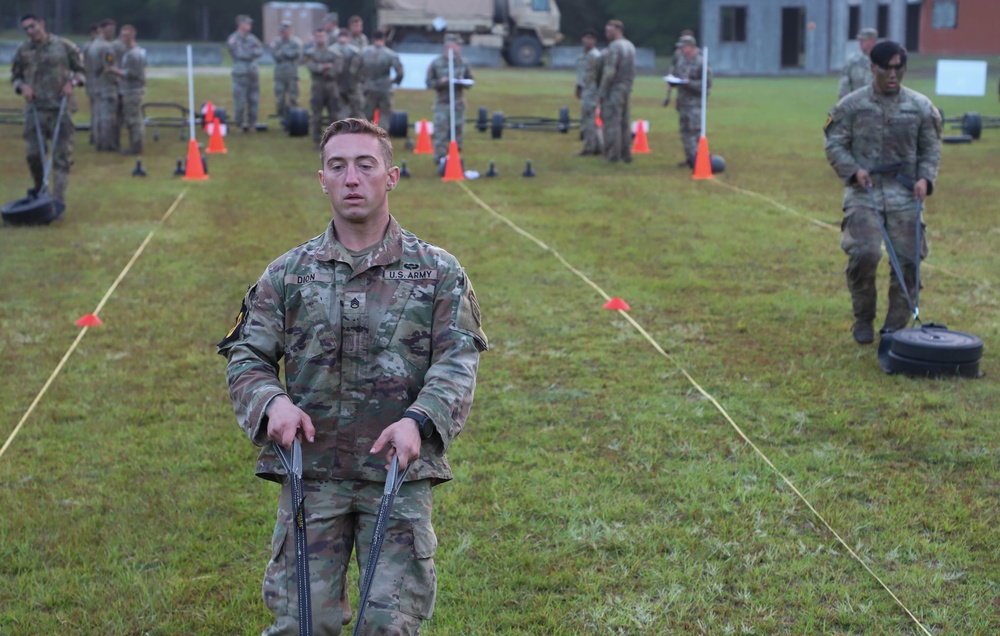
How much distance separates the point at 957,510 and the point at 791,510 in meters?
0.81

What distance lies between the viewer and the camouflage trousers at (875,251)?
882 cm

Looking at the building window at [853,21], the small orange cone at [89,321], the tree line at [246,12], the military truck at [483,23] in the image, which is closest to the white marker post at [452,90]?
the small orange cone at [89,321]

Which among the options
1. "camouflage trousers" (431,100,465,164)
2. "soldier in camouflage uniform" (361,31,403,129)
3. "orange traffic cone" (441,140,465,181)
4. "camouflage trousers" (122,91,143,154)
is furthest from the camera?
"soldier in camouflage uniform" (361,31,403,129)

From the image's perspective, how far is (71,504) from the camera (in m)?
6.09

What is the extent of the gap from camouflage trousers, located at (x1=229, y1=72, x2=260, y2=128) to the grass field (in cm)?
1301

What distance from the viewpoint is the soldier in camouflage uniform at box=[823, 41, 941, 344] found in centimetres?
869

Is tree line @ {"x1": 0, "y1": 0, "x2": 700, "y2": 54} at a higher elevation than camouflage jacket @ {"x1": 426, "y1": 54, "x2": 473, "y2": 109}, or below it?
higher

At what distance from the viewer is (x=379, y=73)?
23.6m

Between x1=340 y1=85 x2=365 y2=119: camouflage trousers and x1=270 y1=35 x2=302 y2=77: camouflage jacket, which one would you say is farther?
x1=270 y1=35 x2=302 y2=77: camouflage jacket

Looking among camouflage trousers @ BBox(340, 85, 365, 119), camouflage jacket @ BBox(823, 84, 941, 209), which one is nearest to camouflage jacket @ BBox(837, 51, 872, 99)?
camouflage trousers @ BBox(340, 85, 365, 119)

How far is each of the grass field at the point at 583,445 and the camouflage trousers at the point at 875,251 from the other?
0.43 metres

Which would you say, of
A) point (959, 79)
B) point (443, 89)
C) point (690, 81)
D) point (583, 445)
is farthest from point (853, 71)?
point (959, 79)

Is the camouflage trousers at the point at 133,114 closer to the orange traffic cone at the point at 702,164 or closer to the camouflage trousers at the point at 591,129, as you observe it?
the camouflage trousers at the point at 591,129

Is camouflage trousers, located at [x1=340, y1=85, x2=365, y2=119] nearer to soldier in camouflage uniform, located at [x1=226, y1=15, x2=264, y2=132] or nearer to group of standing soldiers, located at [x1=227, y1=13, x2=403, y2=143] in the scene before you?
group of standing soldiers, located at [x1=227, y1=13, x2=403, y2=143]
